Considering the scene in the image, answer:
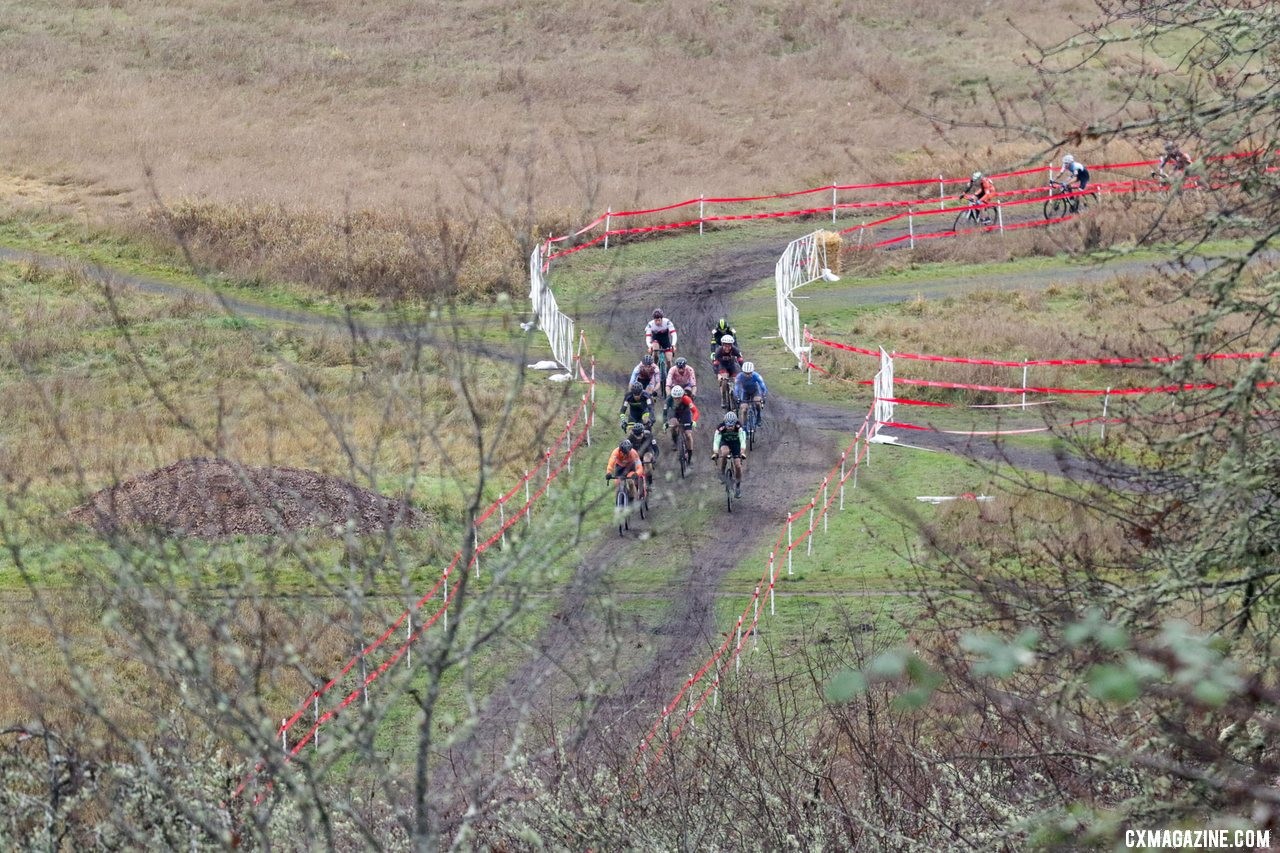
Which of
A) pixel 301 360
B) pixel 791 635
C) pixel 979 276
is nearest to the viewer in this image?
pixel 791 635

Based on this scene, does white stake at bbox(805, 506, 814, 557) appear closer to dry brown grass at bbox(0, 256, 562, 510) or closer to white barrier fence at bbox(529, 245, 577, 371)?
dry brown grass at bbox(0, 256, 562, 510)

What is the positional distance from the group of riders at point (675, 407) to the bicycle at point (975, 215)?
13.2m

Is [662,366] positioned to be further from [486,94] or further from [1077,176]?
[486,94]

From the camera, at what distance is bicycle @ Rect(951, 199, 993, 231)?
37.2 meters

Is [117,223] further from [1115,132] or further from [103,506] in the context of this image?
[1115,132]

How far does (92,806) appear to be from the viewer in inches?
508

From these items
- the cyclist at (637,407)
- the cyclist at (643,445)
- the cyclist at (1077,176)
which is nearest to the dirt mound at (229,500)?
the cyclist at (643,445)

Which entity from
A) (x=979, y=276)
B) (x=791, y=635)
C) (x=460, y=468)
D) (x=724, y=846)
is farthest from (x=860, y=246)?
(x=724, y=846)

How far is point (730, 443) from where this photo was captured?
21859mm

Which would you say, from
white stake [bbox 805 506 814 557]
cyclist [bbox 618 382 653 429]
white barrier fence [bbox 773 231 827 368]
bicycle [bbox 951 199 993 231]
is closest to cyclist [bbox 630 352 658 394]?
cyclist [bbox 618 382 653 429]

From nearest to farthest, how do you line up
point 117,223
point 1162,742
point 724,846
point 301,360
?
point 1162,742
point 724,846
point 301,360
point 117,223

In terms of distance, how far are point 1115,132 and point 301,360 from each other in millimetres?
24957

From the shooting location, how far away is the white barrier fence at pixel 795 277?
3020 cm

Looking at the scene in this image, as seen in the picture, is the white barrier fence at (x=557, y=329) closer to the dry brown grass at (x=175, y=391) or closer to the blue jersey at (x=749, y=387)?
the dry brown grass at (x=175, y=391)
